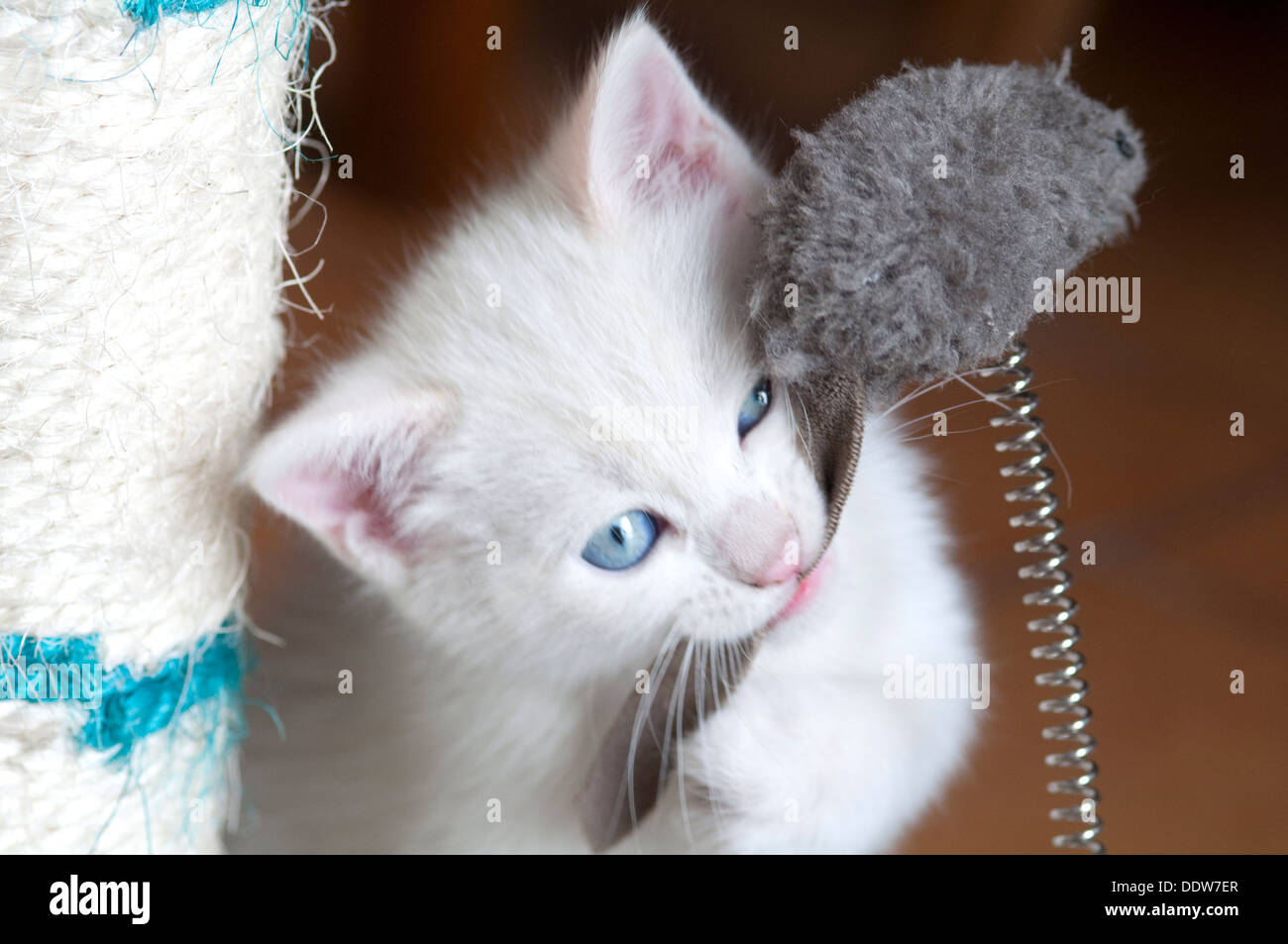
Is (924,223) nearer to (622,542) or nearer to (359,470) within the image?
(622,542)

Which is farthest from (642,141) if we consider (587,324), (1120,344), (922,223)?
(1120,344)

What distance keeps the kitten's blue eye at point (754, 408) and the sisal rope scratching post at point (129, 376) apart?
0.39 m

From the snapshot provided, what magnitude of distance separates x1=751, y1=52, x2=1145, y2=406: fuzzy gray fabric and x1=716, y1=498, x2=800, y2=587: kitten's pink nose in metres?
0.12

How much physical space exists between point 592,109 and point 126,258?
13.4 inches

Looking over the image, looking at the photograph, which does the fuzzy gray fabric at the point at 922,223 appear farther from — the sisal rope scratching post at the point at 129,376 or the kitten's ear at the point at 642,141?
the sisal rope scratching post at the point at 129,376

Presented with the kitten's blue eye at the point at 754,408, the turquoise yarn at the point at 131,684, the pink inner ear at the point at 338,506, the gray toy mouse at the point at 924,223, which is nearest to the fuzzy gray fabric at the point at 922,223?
the gray toy mouse at the point at 924,223

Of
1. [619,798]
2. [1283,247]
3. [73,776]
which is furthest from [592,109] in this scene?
[1283,247]

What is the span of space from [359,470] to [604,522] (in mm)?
197

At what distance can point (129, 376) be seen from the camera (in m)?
0.72

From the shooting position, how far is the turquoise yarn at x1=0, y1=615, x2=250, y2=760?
2.54 feet

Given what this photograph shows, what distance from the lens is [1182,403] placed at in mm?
1714

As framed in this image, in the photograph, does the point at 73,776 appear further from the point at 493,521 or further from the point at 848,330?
the point at 848,330

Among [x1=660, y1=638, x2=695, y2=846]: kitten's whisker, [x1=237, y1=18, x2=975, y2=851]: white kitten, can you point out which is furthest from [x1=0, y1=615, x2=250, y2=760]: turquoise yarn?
[x1=660, y1=638, x2=695, y2=846]: kitten's whisker

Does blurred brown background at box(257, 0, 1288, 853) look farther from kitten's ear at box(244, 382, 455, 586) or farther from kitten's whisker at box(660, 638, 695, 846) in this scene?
kitten's whisker at box(660, 638, 695, 846)
